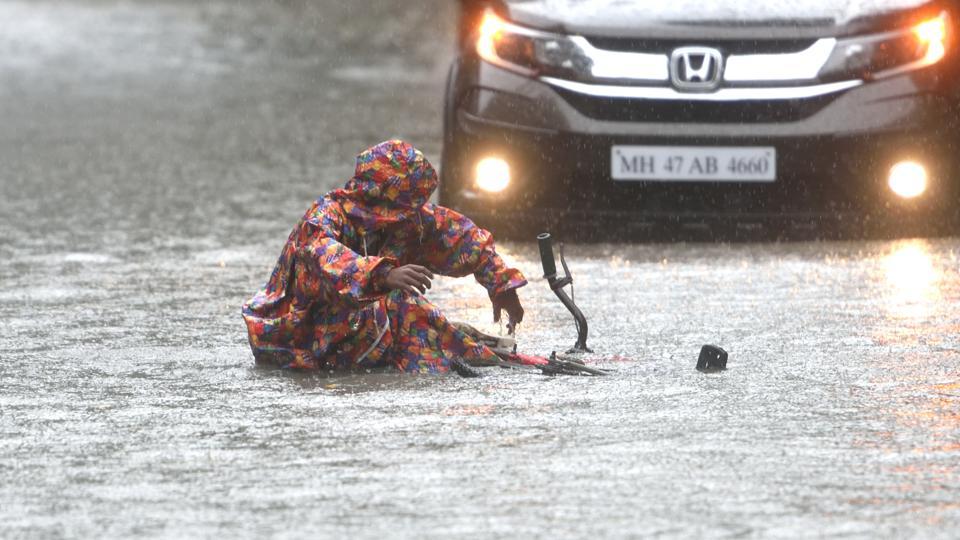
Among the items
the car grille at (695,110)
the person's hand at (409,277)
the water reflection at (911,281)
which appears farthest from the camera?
the car grille at (695,110)

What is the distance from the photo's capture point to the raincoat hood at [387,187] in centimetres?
715

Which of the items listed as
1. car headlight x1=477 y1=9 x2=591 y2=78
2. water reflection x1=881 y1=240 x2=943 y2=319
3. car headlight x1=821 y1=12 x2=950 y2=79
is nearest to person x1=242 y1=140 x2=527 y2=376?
water reflection x1=881 y1=240 x2=943 y2=319

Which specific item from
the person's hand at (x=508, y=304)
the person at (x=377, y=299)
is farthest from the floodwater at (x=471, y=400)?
the person's hand at (x=508, y=304)

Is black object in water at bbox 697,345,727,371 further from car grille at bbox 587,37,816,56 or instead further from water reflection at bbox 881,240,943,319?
car grille at bbox 587,37,816,56

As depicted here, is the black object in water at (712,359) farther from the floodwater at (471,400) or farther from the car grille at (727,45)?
the car grille at (727,45)

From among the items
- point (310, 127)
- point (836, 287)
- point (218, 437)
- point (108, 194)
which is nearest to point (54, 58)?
point (310, 127)

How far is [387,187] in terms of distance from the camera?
23.5 ft

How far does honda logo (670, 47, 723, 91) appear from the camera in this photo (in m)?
10.2

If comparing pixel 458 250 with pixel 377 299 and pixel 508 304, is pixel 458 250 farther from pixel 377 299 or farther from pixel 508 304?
pixel 377 299

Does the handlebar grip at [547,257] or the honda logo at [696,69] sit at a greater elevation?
the honda logo at [696,69]

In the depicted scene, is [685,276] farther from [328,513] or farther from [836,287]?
[328,513]

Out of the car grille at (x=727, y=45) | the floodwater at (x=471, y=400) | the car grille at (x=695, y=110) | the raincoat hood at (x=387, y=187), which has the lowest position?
the floodwater at (x=471, y=400)

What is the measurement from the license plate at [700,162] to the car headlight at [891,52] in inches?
18.6

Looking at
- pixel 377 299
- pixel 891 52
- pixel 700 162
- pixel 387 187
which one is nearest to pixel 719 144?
pixel 700 162
